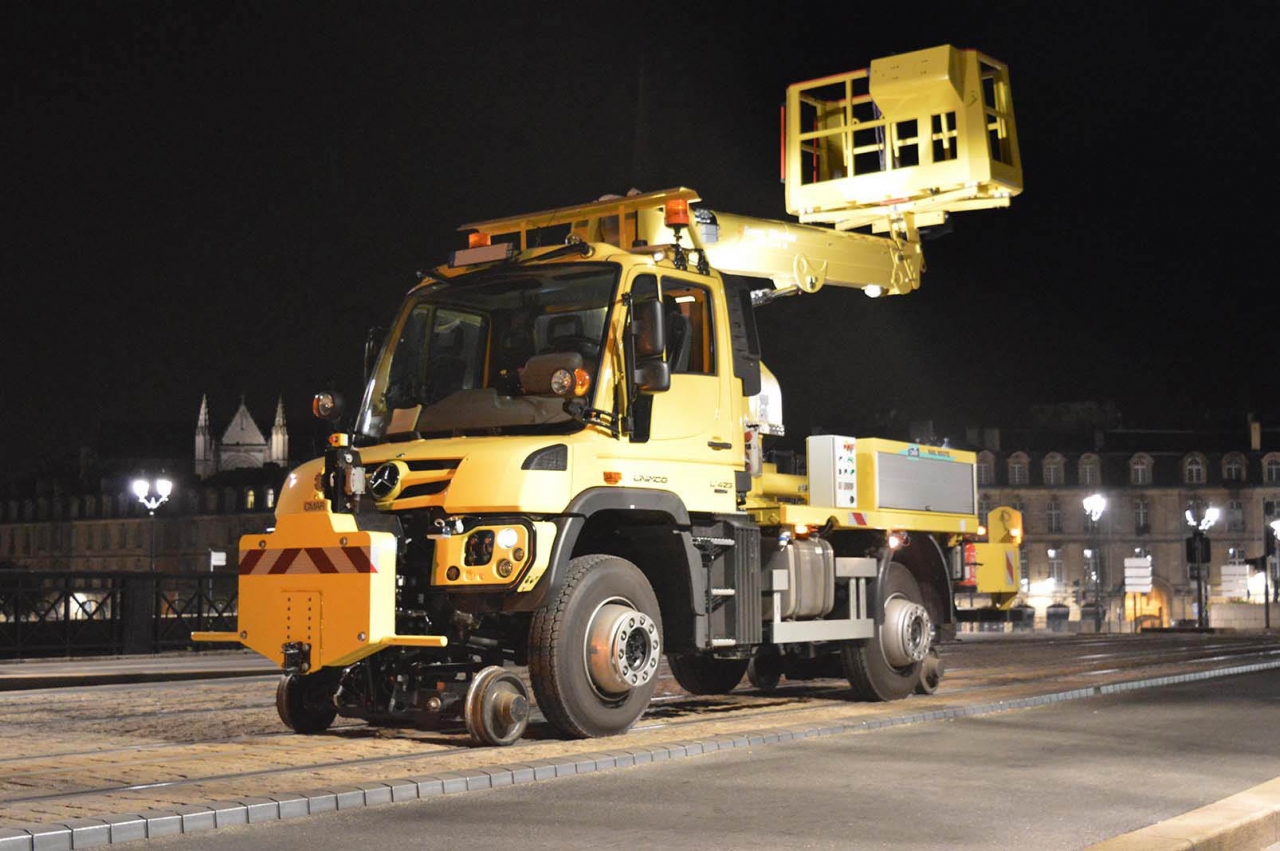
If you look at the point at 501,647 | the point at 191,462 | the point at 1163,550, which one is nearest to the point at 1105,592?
the point at 1163,550

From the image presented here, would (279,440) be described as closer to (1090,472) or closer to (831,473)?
(1090,472)

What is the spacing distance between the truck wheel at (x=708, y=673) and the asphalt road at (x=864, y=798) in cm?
340

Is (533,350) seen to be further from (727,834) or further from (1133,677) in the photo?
(1133,677)

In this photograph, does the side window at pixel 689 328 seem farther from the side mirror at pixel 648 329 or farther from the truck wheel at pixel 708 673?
the truck wheel at pixel 708 673

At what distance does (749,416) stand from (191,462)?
154976 millimetres

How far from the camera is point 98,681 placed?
2030 cm

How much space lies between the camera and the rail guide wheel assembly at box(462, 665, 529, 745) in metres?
10.9

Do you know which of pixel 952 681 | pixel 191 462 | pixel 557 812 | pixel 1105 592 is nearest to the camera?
pixel 557 812

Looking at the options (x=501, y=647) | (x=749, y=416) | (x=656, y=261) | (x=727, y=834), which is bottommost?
(x=727, y=834)

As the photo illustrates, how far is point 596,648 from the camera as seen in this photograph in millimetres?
11344

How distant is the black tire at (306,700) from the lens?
11984 mm

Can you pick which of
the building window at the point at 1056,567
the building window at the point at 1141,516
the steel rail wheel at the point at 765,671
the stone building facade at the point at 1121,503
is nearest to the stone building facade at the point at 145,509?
the stone building facade at the point at 1121,503

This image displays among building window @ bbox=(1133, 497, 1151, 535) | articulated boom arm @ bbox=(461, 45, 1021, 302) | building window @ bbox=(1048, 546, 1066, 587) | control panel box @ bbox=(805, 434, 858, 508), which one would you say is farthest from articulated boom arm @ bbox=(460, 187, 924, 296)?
building window @ bbox=(1133, 497, 1151, 535)

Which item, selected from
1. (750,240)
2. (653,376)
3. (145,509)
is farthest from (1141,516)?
(653,376)
